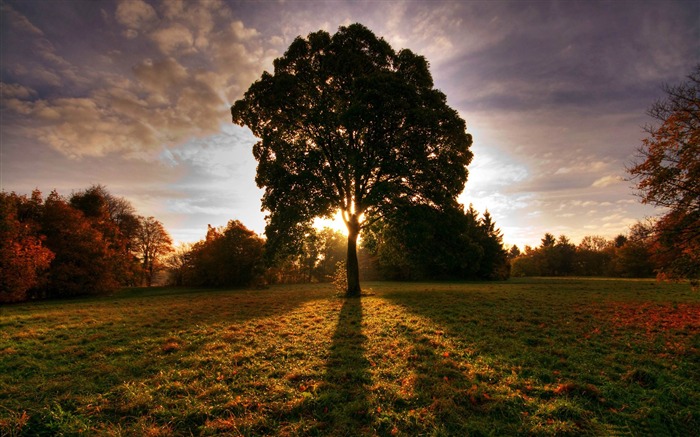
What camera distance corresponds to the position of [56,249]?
2766cm

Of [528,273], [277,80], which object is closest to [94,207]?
[277,80]

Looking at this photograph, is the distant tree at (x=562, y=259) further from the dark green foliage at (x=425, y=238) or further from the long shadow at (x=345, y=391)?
the long shadow at (x=345, y=391)

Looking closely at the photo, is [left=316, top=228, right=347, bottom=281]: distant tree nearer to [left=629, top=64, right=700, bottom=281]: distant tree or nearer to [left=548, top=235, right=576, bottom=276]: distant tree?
[left=629, top=64, right=700, bottom=281]: distant tree

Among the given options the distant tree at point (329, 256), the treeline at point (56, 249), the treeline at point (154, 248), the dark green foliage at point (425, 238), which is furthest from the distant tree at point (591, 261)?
the treeline at point (56, 249)

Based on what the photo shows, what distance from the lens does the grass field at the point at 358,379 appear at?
4.31 meters

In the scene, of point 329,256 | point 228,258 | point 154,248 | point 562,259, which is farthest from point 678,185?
point 562,259

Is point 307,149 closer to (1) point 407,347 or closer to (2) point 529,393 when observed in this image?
(1) point 407,347

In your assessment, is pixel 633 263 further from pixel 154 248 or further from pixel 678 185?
pixel 154 248

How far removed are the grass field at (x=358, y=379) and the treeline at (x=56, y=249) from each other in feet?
59.0

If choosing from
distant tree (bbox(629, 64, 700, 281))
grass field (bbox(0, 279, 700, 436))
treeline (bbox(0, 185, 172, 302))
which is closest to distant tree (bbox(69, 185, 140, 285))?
treeline (bbox(0, 185, 172, 302))

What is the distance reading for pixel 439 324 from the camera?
10945 mm

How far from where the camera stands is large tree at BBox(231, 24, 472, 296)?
693 inches

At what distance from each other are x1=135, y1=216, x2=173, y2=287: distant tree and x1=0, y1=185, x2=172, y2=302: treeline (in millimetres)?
13664

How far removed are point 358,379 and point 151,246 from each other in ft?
193
